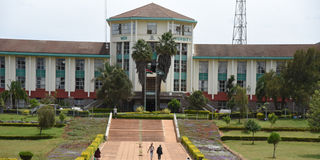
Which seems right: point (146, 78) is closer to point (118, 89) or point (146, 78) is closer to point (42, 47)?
point (118, 89)

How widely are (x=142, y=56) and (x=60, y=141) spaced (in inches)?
889

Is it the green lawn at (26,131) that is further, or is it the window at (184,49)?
the window at (184,49)

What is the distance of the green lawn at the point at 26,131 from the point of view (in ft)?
143

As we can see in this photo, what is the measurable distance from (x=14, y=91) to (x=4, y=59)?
31.1ft

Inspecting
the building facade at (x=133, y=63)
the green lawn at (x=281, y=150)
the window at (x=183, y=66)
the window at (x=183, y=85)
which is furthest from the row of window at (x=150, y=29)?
the green lawn at (x=281, y=150)

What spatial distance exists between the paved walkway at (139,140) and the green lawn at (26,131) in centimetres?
559

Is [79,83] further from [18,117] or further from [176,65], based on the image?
[18,117]

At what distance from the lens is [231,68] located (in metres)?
69.1

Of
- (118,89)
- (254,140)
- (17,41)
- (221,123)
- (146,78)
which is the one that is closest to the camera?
(254,140)

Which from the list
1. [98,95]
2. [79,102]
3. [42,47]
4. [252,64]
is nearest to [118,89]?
[98,95]

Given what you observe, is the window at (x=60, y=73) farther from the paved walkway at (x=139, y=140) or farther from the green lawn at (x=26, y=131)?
the green lawn at (x=26, y=131)

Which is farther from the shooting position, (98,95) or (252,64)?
(252,64)

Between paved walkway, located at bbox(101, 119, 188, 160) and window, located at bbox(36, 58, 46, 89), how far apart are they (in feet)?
72.7

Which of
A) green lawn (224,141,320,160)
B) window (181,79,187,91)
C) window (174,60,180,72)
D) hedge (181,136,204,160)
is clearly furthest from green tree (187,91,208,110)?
hedge (181,136,204,160)
